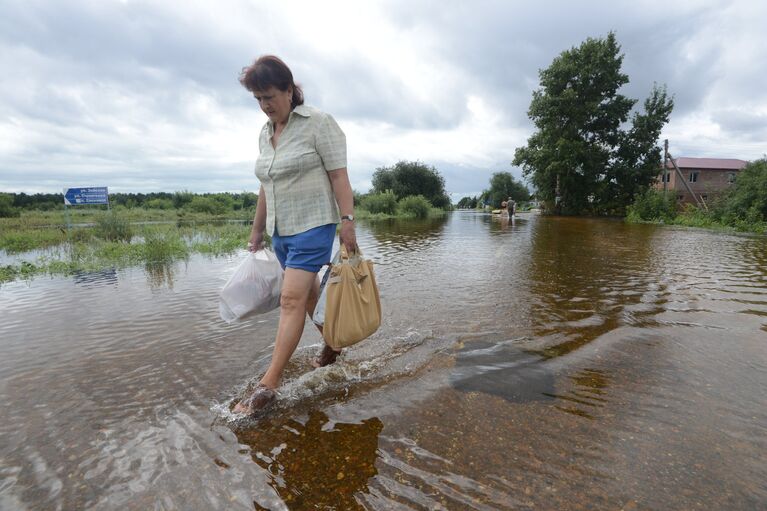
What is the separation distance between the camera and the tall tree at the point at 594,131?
33219mm

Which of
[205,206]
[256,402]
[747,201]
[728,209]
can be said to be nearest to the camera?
[256,402]

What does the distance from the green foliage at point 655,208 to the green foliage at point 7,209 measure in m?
52.2

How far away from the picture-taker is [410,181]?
186 ft

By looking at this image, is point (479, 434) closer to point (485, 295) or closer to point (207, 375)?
point (207, 375)

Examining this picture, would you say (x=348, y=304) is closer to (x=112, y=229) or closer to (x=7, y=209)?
(x=112, y=229)

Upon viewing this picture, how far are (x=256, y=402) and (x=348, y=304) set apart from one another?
0.80 m

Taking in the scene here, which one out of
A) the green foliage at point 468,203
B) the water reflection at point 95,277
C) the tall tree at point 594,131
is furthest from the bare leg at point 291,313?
the green foliage at point 468,203

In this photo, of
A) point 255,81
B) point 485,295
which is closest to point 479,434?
point 255,81

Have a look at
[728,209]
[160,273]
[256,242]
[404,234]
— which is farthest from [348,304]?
[728,209]

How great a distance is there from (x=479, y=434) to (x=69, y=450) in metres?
2.17

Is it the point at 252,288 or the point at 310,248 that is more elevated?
the point at 310,248

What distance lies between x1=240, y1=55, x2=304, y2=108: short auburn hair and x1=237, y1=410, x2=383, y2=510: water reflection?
2087 millimetres

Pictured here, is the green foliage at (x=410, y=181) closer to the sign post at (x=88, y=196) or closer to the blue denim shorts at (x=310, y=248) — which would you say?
the sign post at (x=88, y=196)

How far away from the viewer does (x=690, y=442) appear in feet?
6.38
